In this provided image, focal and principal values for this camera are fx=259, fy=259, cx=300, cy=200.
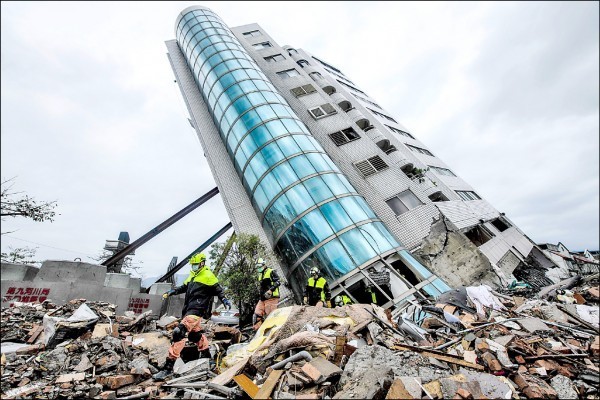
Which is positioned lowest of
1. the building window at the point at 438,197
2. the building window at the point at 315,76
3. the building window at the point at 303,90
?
the building window at the point at 438,197

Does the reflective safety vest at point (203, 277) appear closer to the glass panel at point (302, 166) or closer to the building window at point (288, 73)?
the glass panel at point (302, 166)

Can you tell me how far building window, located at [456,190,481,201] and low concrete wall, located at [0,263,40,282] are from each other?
18979mm

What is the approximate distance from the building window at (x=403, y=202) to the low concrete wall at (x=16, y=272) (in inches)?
521

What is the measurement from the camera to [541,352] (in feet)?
12.7

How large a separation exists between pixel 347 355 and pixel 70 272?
333 inches

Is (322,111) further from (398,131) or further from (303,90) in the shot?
(398,131)

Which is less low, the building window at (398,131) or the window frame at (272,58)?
the window frame at (272,58)

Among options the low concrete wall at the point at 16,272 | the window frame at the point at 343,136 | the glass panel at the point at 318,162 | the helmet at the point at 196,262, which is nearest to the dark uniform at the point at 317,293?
the helmet at the point at 196,262

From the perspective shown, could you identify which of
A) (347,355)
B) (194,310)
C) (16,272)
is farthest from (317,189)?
(16,272)

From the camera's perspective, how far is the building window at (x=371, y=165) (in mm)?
14070

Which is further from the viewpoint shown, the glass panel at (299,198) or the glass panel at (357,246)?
the glass panel at (299,198)

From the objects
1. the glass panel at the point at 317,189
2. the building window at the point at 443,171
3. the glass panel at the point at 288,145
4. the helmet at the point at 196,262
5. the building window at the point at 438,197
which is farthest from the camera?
the building window at the point at 443,171

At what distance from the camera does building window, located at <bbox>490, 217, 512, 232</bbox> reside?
15723 millimetres

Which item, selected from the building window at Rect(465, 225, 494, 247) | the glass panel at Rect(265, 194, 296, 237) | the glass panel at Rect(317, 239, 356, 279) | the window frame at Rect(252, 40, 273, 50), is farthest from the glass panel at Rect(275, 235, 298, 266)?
the window frame at Rect(252, 40, 273, 50)
